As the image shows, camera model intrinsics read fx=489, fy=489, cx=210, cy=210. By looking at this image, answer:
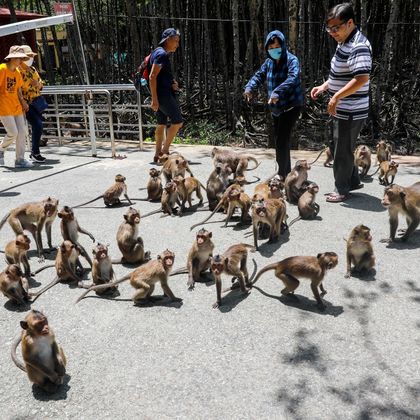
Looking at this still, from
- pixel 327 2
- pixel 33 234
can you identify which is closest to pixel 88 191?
pixel 33 234

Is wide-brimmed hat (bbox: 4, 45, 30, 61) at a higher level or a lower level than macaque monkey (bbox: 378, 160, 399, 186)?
higher

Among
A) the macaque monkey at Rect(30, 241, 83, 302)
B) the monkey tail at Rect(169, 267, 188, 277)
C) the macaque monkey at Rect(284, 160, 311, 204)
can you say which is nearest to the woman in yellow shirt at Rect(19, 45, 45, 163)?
the macaque monkey at Rect(284, 160, 311, 204)

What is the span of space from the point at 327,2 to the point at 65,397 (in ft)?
42.0

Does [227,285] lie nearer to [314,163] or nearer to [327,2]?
[314,163]

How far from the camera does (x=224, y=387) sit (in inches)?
137

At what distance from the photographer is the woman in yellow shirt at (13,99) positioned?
29.7 feet

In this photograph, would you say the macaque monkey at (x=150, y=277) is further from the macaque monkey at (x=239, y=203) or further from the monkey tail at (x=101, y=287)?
the macaque monkey at (x=239, y=203)

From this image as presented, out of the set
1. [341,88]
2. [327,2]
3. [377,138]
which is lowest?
[377,138]

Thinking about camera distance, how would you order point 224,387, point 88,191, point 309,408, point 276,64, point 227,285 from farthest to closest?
point 88,191 < point 276,64 < point 227,285 < point 224,387 < point 309,408

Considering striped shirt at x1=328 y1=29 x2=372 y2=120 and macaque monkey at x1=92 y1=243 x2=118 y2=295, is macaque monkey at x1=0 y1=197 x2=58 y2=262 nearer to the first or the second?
macaque monkey at x1=92 y1=243 x2=118 y2=295

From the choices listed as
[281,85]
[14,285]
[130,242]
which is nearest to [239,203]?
[130,242]

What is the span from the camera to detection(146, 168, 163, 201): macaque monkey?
7.71m

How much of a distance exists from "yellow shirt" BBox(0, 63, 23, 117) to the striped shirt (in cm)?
593

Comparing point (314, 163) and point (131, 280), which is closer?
point (131, 280)
